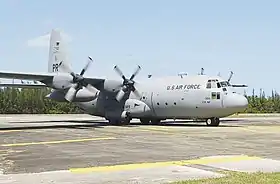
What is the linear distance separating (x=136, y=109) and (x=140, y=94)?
132 cm

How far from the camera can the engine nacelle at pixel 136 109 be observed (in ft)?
112

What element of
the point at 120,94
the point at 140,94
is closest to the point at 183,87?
the point at 140,94

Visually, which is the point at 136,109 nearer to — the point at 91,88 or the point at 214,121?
the point at 91,88

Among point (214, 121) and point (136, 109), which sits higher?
point (136, 109)

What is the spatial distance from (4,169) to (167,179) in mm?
4118

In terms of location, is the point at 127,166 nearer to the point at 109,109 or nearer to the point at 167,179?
the point at 167,179

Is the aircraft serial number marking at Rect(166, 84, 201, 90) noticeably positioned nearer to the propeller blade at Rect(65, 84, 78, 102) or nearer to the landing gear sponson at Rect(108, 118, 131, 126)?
the landing gear sponson at Rect(108, 118, 131, 126)

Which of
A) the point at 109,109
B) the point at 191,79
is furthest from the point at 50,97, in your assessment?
the point at 191,79

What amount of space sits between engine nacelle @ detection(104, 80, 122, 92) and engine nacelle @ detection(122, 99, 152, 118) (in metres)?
1.45

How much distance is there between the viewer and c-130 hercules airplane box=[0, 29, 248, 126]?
30.9 metres

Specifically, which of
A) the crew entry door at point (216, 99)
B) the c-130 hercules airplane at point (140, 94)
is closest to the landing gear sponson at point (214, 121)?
Result: the c-130 hercules airplane at point (140, 94)

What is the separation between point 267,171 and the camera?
10.3m

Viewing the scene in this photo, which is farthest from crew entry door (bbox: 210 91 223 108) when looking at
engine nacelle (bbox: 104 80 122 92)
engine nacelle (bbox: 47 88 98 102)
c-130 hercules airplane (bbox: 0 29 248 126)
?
engine nacelle (bbox: 47 88 98 102)

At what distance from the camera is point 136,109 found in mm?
34344
